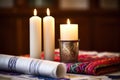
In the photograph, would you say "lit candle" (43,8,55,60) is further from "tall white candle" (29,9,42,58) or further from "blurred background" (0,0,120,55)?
"blurred background" (0,0,120,55)

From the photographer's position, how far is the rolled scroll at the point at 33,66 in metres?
0.91

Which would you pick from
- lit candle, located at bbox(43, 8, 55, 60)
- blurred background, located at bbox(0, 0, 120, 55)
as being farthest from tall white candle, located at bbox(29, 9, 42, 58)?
blurred background, located at bbox(0, 0, 120, 55)

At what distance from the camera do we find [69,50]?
1116mm

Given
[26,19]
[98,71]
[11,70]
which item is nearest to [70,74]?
[98,71]

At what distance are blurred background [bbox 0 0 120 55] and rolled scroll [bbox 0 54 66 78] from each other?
1.92 m

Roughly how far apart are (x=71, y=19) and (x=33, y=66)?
2.26 m

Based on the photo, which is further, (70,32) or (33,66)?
(70,32)

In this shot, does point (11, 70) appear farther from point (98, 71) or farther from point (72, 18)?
point (72, 18)

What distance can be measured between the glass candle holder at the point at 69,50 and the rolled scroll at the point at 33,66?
17cm

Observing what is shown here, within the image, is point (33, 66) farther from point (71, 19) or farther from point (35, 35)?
point (71, 19)

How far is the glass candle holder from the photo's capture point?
1.11 meters

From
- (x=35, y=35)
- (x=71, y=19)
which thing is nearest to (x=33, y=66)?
(x=35, y=35)

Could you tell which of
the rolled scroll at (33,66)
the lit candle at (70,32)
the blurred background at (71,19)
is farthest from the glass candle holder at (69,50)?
the blurred background at (71,19)

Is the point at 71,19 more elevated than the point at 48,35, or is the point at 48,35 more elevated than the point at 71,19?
the point at 71,19
